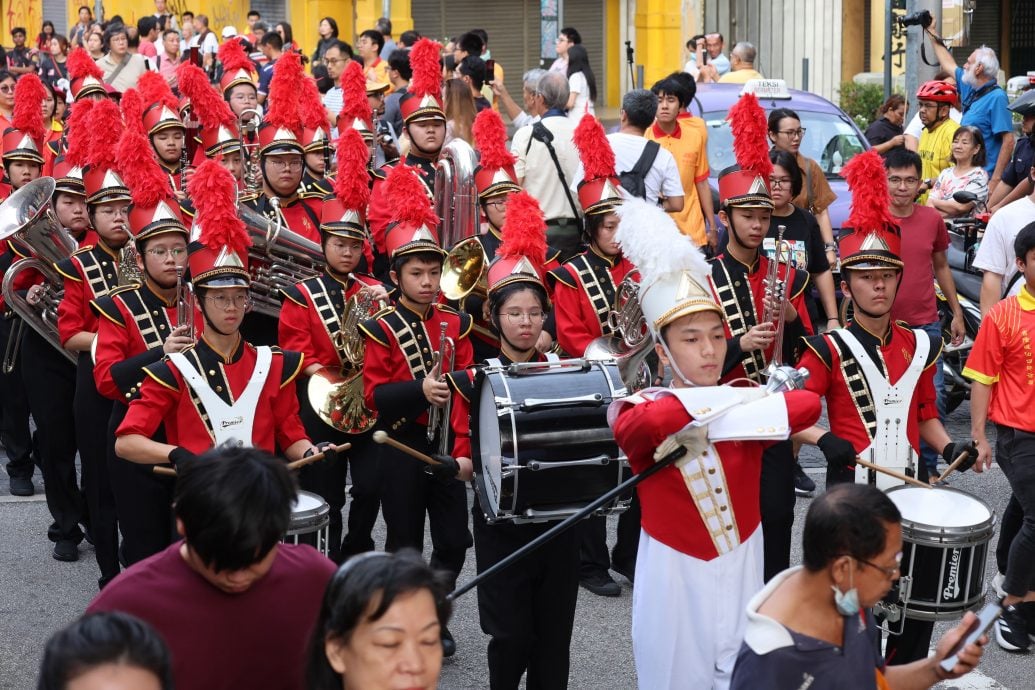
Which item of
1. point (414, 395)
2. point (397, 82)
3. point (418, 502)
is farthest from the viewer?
point (397, 82)

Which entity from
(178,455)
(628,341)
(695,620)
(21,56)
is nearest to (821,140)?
(628,341)

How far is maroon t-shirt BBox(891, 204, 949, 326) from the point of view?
8.48 m

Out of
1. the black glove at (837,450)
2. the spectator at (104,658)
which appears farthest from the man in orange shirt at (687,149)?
the spectator at (104,658)

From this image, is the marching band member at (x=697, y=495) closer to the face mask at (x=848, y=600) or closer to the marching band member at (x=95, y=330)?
the face mask at (x=848, y=600)

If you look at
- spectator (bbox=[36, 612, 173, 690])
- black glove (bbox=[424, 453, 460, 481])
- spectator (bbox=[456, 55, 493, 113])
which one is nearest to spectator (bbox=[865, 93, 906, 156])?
spectator (bbox=[456, 55, 493, 113])

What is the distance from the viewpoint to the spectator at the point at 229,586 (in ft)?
11.4

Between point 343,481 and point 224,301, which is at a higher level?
point 224,301

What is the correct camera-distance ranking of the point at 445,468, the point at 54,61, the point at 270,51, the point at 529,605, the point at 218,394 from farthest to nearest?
the point at 54,61
the point at 270,51
the point at 218,394
the point at 529,605
the point at 445,468

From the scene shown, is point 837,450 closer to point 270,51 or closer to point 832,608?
point 832,608

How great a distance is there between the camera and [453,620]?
6926 mm

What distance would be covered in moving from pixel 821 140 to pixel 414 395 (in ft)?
25.0

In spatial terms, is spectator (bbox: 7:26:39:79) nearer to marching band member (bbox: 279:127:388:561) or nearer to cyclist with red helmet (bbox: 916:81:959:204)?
cyclist with red helmet (bbox: 916:81:959:204)

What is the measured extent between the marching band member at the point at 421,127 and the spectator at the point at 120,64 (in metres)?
5.02

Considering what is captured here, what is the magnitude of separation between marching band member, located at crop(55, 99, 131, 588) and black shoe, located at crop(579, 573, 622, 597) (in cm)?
215
